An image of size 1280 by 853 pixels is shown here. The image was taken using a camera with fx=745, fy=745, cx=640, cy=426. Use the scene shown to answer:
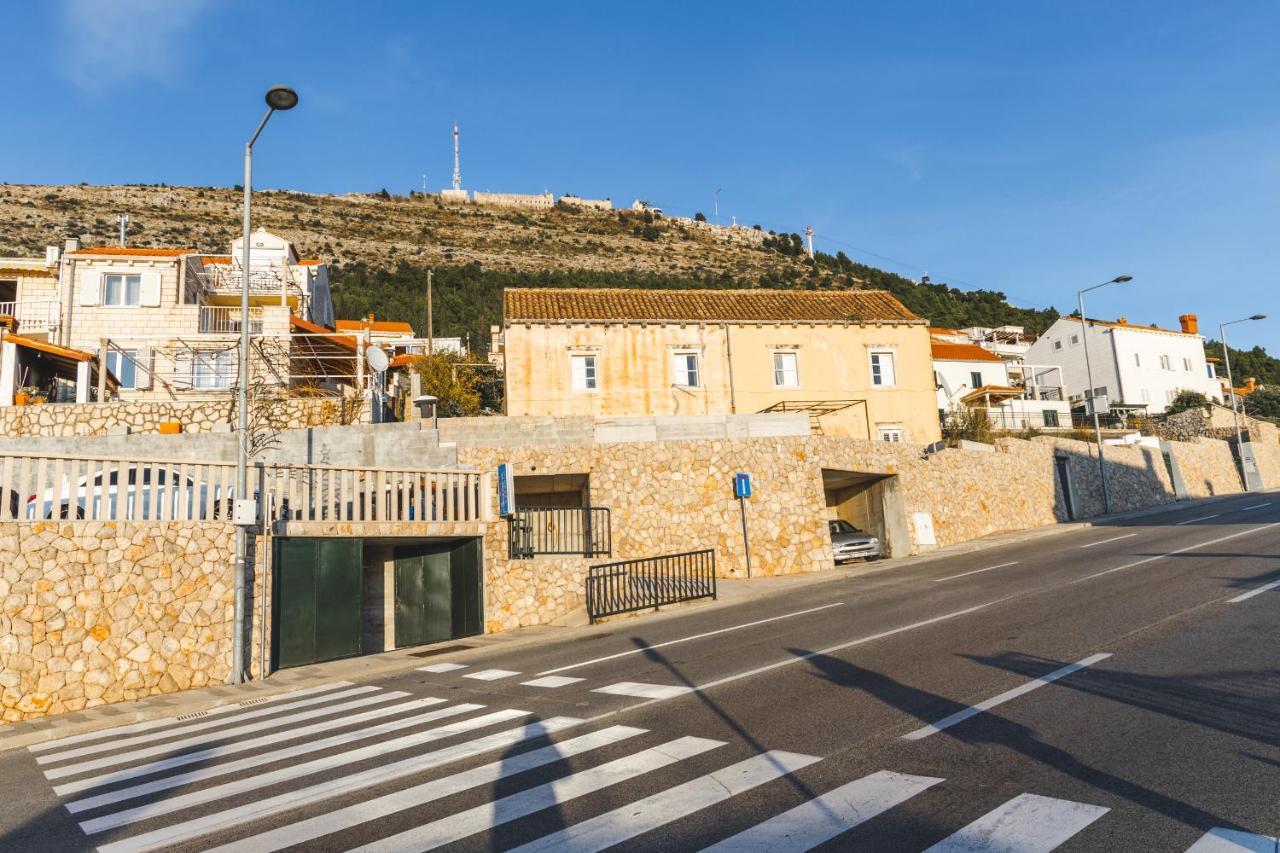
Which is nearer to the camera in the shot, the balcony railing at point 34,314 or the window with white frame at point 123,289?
the window with white frame at point 123,289

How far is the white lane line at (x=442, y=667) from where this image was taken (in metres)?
12.3

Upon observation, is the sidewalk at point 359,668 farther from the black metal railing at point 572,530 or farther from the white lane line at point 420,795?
the white lane line at point 420,795

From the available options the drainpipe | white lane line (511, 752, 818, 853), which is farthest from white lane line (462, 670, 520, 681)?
the drainpipe

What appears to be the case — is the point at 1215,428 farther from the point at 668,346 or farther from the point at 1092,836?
the point at 1092,836

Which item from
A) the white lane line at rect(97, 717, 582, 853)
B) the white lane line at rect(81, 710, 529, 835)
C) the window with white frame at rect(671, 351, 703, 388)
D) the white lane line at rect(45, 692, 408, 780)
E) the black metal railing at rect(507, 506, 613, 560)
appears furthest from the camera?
the window with white frame at rect(671, 351, 703, 388)

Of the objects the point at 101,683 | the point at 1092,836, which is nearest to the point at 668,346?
the point at 101,683

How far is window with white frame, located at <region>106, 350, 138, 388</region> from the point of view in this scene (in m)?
31.7

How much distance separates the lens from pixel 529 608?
1655cm

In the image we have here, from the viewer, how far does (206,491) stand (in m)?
13.4

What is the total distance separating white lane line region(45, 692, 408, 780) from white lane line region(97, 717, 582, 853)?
2.36m

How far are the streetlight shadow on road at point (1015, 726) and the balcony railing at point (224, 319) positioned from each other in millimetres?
32830

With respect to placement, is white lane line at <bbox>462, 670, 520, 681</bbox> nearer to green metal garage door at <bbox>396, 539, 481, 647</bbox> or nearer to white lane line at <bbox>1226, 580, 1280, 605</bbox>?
green metal garage door at <bbox>396, 539, 481, 647</bbox>

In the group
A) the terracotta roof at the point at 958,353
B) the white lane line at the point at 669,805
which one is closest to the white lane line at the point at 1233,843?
the white lane line at the point at 669,805

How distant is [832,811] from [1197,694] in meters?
4.53
